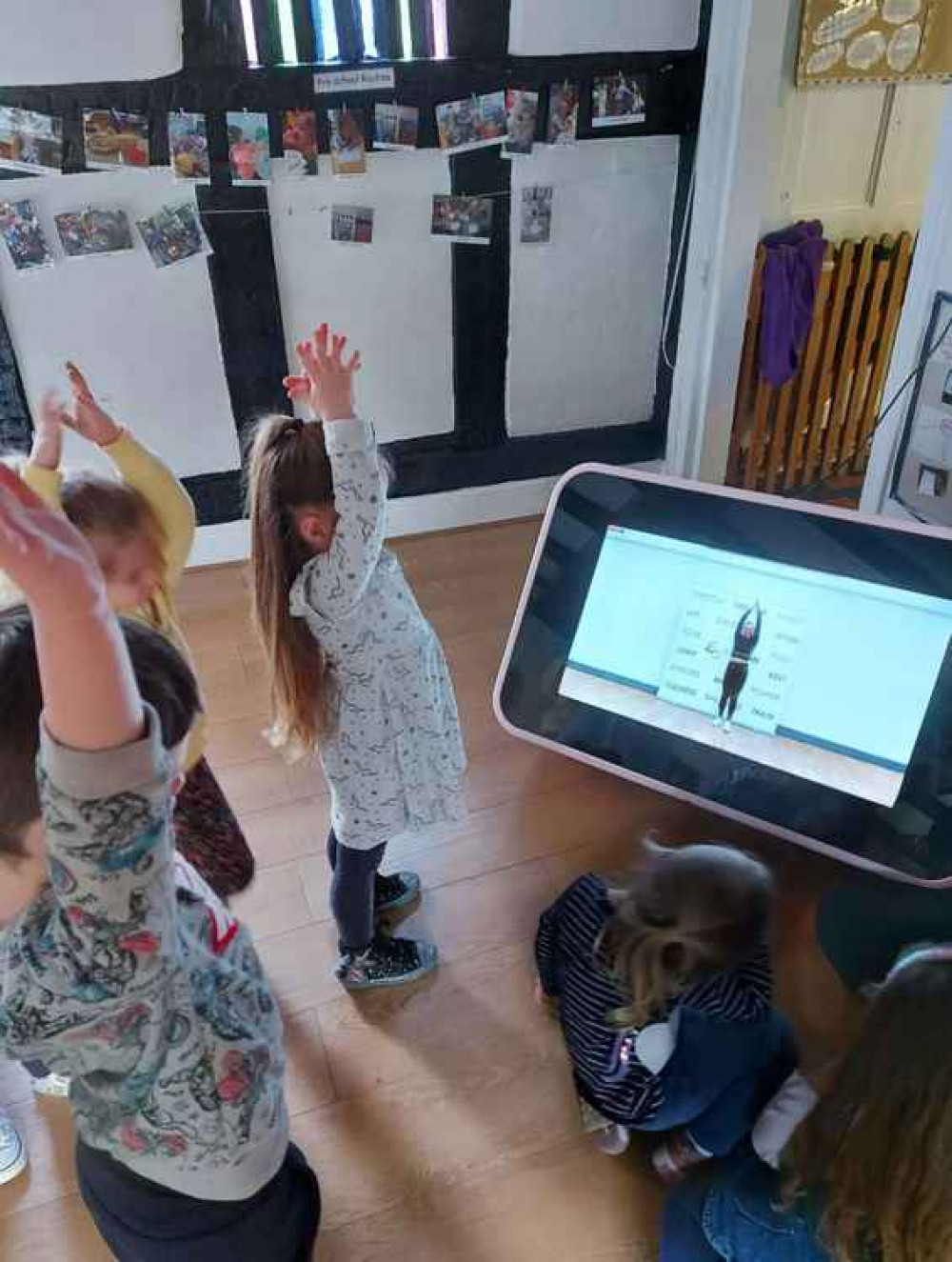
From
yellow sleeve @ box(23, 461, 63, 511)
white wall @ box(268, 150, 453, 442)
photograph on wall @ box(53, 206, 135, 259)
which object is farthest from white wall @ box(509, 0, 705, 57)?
yellow sleeve @ box(23, 461, 63, 511)

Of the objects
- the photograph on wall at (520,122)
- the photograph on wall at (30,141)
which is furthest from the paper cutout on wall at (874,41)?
the photograph on wall at (30,141)

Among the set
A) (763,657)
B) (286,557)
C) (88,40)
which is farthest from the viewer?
(88,40)

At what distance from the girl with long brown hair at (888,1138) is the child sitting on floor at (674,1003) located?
21cm

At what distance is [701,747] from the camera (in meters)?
1.61

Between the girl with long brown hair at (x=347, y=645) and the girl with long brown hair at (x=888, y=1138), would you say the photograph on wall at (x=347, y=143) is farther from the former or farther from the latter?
the girl with long brown hair at (x=888, y=1138)

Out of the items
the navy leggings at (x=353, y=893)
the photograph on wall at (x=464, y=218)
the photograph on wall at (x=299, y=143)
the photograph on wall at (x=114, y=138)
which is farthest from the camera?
the photograph on wall at (x=464, y=218)

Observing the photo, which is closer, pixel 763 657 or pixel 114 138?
pixel 763 657

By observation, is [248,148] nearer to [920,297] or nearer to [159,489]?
[159,489]

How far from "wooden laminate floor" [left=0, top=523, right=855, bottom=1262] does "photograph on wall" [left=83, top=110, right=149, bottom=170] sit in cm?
137

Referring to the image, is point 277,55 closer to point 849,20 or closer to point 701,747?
point 849,20

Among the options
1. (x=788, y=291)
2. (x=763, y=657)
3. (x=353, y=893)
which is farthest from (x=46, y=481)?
(x=788, y=291)

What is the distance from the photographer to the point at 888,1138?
85cm

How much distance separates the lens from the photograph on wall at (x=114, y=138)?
6.89 feet

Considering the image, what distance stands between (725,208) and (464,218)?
2.52ft
